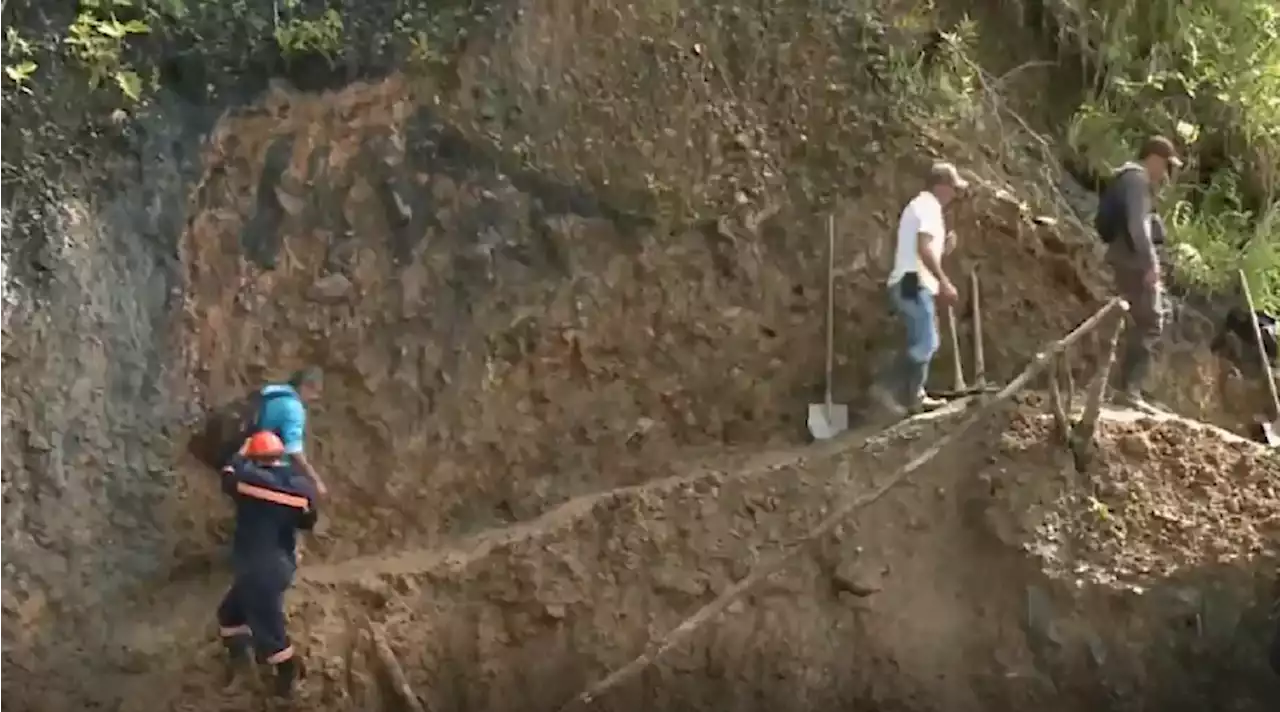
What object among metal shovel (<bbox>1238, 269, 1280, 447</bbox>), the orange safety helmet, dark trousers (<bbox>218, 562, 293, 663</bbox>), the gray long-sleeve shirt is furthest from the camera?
metal shovel (<bbox>1238, 269, 1280, 447</bbox>)

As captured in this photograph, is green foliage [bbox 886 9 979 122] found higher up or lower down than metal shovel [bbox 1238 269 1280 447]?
higher up

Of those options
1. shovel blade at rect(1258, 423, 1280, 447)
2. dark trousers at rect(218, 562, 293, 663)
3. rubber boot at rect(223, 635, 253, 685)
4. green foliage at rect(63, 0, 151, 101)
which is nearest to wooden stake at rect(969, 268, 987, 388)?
shovel blade at rect(1258, 423, 1280, 447)

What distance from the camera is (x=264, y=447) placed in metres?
4.79

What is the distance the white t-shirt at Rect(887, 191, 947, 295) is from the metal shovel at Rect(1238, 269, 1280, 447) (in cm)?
202

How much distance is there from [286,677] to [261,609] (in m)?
0.36

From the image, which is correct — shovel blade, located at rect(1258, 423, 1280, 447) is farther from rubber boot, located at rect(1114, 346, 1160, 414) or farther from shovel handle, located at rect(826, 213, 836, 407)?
shovel handle, located at rect(826, 213, 836, 407)

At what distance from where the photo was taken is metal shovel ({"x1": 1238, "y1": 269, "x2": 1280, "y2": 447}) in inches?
255

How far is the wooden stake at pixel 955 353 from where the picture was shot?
243 inches

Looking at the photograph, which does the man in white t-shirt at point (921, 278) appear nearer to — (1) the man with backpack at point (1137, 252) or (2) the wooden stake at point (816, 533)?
(2) the wooden stake at point (816, 533)

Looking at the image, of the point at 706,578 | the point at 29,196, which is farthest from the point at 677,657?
the point at 29,196

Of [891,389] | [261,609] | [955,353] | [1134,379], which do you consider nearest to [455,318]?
[261,609]

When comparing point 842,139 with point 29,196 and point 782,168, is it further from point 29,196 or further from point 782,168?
point 29,196

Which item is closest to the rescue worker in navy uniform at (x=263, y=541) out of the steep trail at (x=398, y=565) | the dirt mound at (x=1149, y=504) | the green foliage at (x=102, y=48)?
the steep trail at (x=398, y=565)

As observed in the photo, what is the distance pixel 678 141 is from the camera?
6.36 metres
